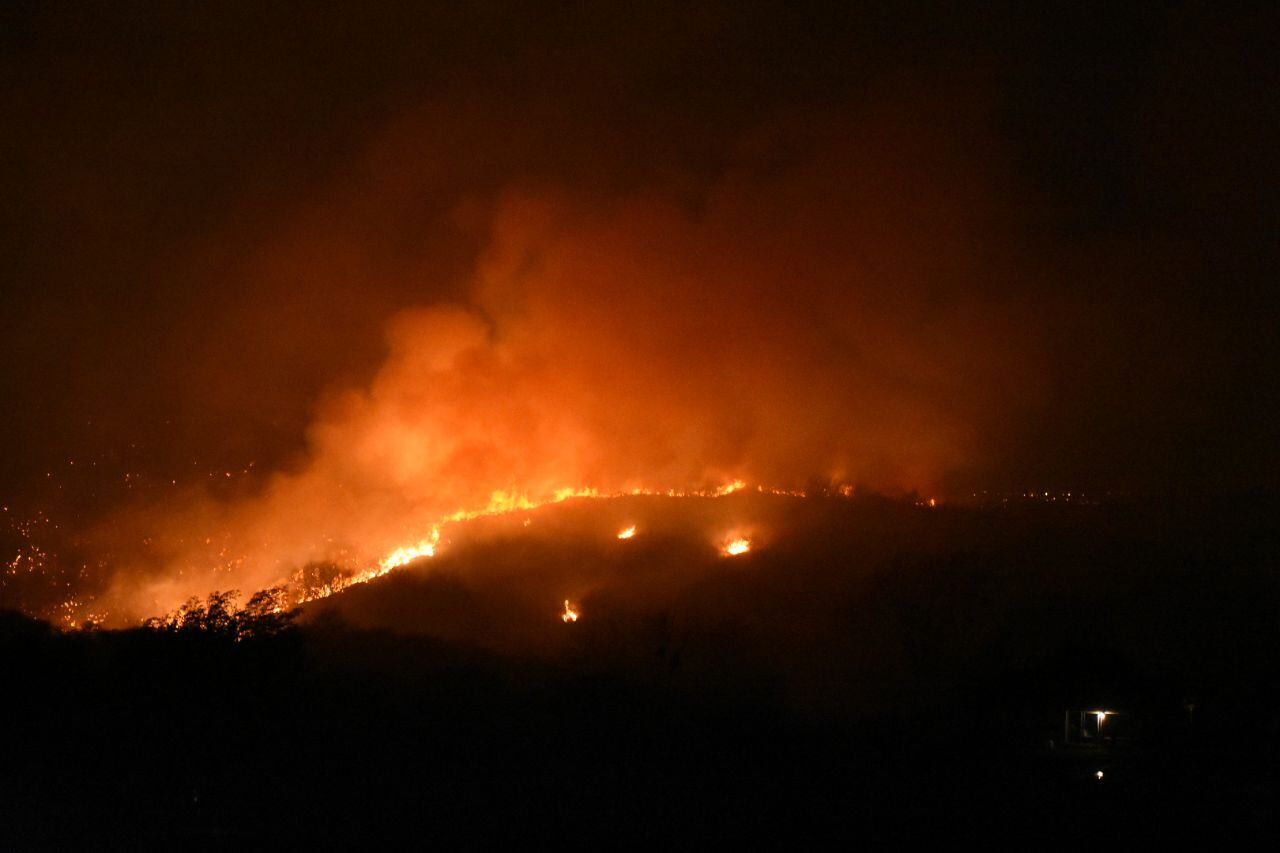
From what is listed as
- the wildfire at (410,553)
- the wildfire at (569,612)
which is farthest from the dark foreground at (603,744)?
the wildfire at (410,553)

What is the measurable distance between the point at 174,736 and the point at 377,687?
1416cm

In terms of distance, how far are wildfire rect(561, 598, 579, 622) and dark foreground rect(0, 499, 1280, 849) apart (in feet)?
22.3

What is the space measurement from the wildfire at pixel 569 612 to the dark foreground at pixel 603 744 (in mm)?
6795

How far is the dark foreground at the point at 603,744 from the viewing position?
2247 centimetres

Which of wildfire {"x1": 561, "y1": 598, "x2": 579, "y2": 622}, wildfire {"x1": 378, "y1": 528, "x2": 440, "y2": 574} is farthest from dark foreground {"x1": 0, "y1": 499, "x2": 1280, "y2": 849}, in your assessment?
wildfire {"x1": 378, "y1": 528, "x2": 440, "y2": 574}

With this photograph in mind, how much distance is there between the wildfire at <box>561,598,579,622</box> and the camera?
61753 millimetres

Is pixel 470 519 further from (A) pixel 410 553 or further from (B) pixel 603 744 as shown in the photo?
(B) pixel 603 744

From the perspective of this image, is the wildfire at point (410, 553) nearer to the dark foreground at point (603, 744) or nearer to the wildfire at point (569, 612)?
the wildfire at point (569, 612)

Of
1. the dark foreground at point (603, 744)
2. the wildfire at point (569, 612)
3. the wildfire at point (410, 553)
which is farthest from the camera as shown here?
the wildfire at point (410, 553)

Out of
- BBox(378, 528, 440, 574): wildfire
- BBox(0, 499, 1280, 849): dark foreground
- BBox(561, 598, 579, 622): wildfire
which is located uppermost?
BBox(378, 528, 440, 574): wildfire

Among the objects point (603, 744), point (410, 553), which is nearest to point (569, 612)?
point (410, 553)

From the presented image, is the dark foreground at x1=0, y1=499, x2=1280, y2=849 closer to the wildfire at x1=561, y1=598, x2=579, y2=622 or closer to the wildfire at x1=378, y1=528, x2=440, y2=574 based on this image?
the wildfire at x1=561, y1=598, x2=579, y2=622

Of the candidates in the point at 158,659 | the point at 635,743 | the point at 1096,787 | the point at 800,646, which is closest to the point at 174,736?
the point at 158,659

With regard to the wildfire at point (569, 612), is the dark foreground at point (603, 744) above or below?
below
